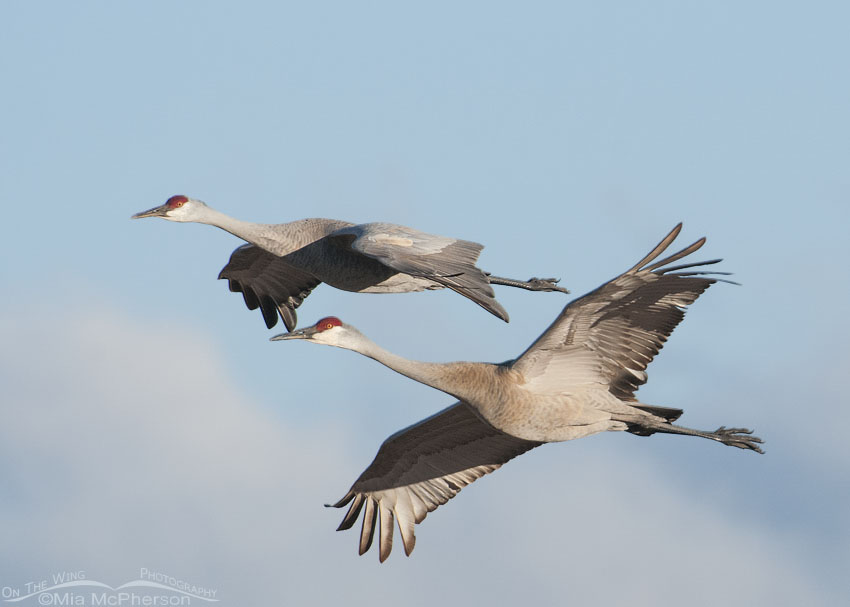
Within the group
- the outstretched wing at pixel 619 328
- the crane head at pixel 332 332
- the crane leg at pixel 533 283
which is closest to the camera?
the outstretched wing at pixel 619 328

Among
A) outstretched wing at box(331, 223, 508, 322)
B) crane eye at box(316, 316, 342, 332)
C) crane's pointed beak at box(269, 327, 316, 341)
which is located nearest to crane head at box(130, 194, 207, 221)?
outstretched wing at box(331, 223, 508, 322)

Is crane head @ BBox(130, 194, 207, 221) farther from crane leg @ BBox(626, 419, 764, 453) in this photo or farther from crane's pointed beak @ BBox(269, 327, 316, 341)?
crane leg @ BBox(626, 419, 764, 453)

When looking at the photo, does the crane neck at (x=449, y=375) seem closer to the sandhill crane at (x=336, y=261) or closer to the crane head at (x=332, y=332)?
the crane head at (x=332, y=332)

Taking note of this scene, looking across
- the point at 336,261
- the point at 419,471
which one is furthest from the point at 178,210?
the point at 419,471

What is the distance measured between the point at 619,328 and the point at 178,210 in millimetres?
4047

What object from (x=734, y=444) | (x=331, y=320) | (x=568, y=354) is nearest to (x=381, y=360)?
(x=331, y=320)

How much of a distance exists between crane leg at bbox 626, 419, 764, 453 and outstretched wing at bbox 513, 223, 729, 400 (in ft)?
0.91

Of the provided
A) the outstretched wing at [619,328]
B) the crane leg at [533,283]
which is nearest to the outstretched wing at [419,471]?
the outstretched wing at [619,328]

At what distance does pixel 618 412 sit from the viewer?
1057 centimetres

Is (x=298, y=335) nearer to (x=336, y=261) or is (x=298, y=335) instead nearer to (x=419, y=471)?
(x=336, y=261)

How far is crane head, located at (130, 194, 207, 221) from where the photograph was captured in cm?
A: 1238

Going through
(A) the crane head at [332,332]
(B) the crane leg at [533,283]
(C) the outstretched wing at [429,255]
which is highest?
(B) the crane leg at [533,283]

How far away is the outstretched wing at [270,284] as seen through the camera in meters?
14.1

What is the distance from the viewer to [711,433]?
37.8 ft
